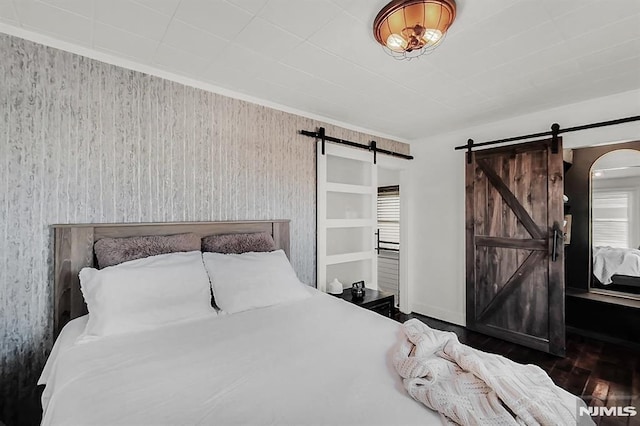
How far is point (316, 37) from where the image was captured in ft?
5.87

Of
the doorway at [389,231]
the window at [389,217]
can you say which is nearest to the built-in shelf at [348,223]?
the doorway at [389,231]

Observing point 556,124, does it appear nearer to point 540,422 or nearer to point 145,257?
point 540,422

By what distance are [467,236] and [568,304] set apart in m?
1.40

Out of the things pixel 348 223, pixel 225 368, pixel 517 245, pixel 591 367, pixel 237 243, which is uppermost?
pixel 348 223

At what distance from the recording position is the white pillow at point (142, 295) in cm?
153

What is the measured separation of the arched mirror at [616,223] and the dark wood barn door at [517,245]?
977 millimetres

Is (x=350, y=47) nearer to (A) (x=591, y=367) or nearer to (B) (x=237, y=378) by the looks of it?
(B) (x=237, y=378)

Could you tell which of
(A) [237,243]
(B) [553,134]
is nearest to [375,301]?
(A) [237,243]

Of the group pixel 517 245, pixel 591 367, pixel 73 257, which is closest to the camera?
pixel 73 257

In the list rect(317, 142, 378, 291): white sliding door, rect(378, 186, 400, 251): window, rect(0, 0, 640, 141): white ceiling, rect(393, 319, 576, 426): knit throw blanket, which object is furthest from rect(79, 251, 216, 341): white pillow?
rect(378, 186, 400, 251): window

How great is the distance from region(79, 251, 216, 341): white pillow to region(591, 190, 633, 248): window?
420cm

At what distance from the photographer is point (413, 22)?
1.48 metres

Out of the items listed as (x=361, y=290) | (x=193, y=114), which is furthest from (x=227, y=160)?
(x=361, y=290)

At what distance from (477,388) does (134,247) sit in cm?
202
